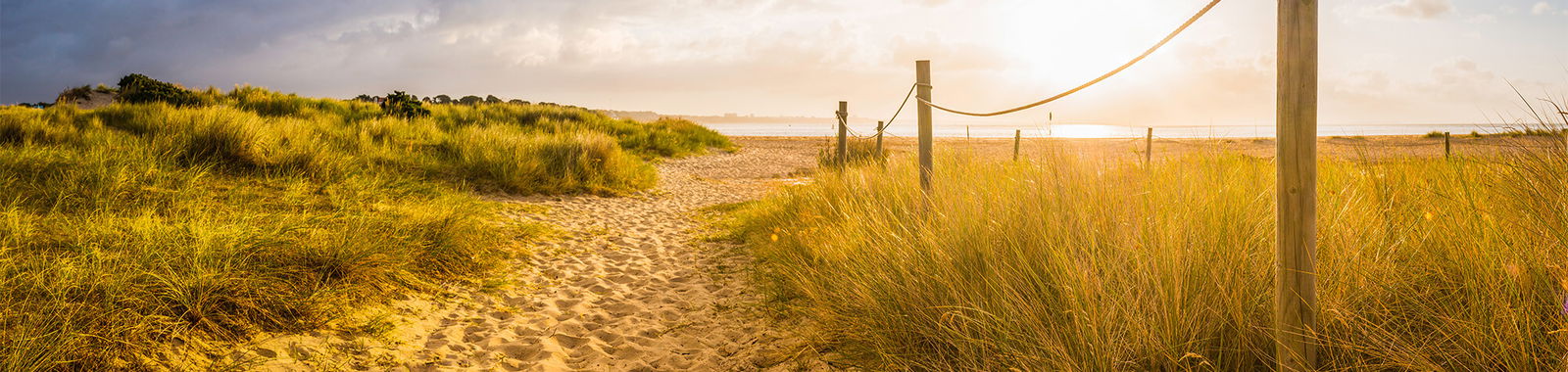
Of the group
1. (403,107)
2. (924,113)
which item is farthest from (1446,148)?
(403,107)

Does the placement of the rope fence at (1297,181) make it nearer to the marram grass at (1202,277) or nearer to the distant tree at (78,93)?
the marram grass at (1202,277)

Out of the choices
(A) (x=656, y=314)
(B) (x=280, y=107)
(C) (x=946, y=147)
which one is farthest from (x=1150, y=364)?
(B) (x=280, y=107)

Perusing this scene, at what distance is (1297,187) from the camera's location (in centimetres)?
170

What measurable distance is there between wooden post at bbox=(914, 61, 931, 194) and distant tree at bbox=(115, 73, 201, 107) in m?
15.7

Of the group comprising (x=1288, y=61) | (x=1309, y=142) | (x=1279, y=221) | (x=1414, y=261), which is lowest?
(x=1414, y=261)

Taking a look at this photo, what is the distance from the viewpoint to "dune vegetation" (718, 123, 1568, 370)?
1798 mm

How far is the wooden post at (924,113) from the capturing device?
15.1 feet

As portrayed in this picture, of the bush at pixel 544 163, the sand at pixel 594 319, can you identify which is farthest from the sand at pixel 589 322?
the bush at pixel 544 163

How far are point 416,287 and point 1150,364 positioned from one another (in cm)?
418

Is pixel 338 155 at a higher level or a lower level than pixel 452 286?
higher

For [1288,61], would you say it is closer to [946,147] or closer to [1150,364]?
[1150,364]

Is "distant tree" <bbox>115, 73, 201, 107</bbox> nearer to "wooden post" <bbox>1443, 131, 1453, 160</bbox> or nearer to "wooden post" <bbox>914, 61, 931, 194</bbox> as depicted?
"wooden post" <bbox>914, 61, 931, 194</bbox>

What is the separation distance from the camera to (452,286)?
456 cm

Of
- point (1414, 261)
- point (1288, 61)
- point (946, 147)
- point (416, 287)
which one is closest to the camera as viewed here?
point (1288, 61)
